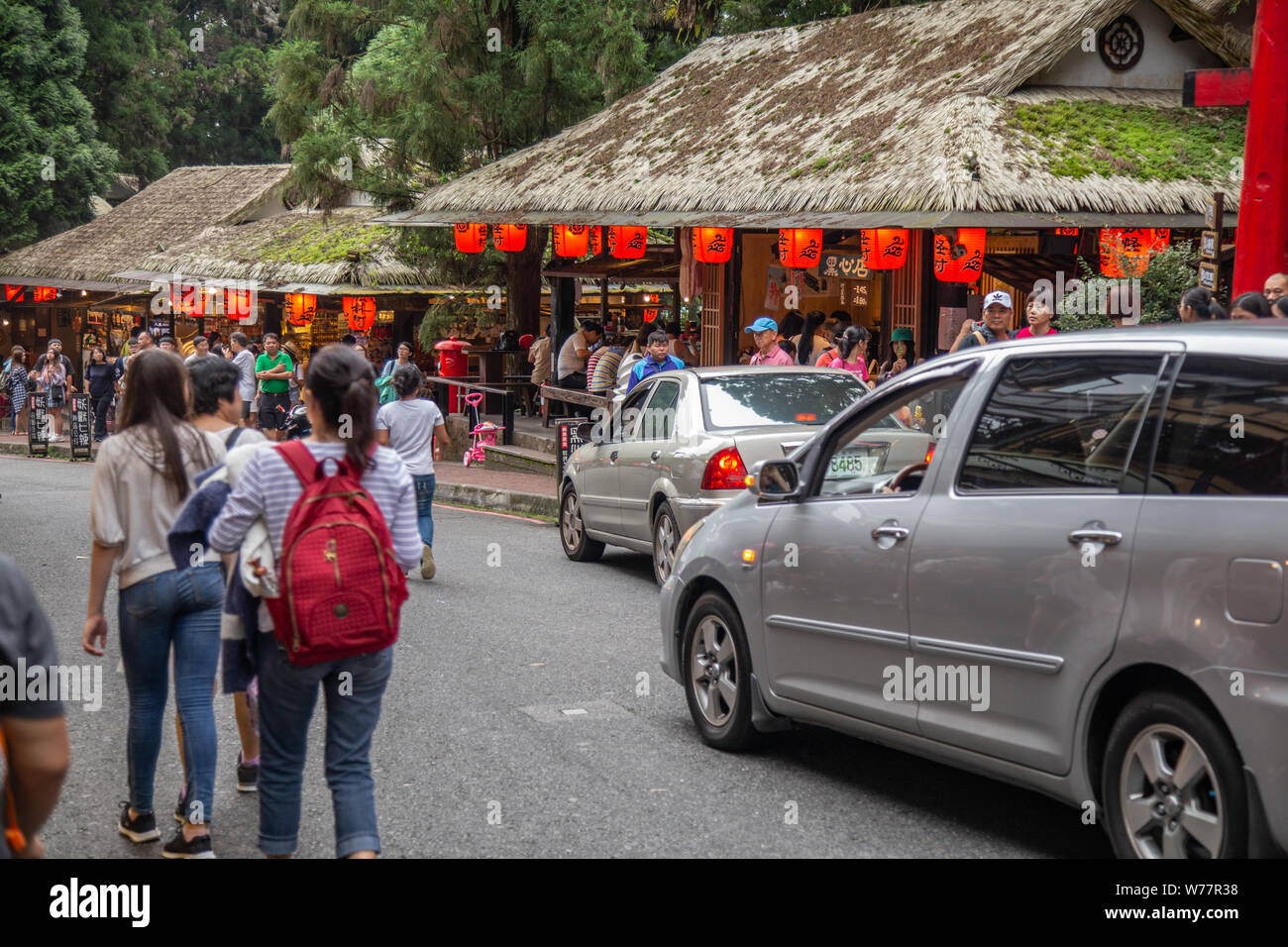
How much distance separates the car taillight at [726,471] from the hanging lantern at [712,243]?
850cm

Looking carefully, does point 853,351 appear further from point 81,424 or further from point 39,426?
point 39,426

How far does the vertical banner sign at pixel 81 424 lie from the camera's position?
84.9ft

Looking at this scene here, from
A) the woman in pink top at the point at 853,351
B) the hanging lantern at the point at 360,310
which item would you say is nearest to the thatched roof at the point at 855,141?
the woman in pink top at the point at 853,351

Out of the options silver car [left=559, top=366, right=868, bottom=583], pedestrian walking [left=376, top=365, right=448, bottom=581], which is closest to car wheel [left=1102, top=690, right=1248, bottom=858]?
silver car [left=559, top=366, right=868, bottom=583]

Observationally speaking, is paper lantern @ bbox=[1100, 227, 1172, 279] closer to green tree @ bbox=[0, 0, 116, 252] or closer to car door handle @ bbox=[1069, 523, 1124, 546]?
car door handle @ bbox=[1069, 523, 1124, 546]

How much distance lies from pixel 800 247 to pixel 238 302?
18788mm

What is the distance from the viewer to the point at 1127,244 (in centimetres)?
1505

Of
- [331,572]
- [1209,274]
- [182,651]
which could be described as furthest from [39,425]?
[331,572]

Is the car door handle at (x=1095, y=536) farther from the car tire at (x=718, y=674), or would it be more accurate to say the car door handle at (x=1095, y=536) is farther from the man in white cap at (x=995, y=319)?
the man in white cap at (x=995, y=319)

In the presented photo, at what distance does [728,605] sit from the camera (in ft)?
21.4

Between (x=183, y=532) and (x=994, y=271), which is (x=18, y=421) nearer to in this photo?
(x=994, y=271)

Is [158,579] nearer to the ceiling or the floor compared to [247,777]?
nearer to the ceiling

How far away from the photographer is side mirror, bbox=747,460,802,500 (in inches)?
238

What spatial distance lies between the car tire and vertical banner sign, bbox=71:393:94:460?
850 inches
